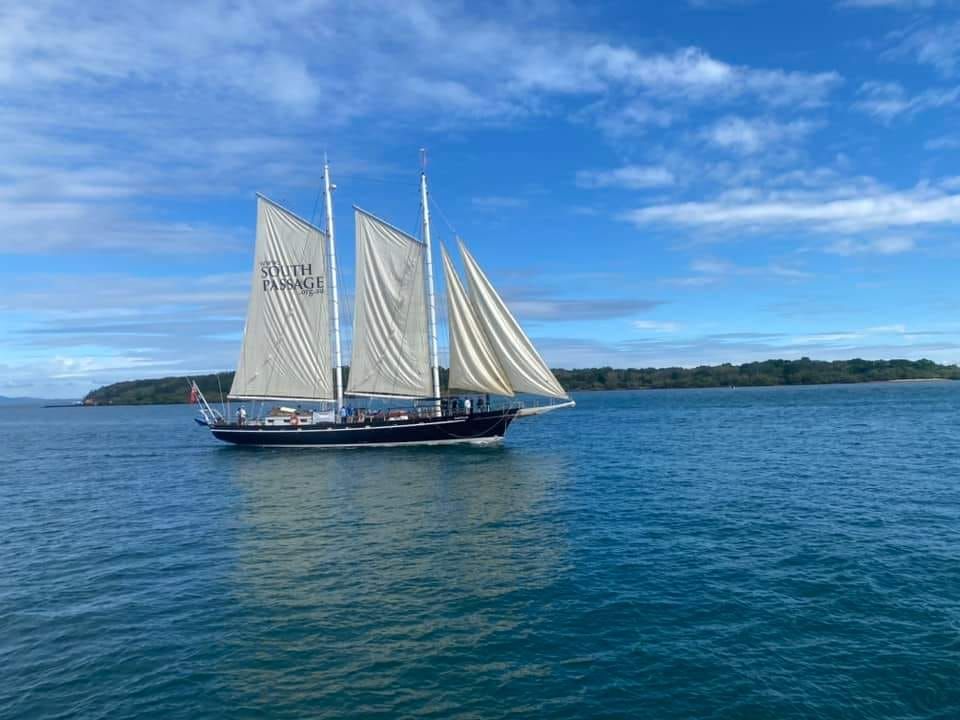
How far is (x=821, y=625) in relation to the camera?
16891mm

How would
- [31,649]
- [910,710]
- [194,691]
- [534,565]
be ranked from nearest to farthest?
[910,710] → [194,691] → [31,649] → [534,565]

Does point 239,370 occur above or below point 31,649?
above

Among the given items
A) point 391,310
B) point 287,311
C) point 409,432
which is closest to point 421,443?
point 409,432

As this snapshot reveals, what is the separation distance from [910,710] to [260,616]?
50.5ft

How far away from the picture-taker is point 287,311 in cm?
6375

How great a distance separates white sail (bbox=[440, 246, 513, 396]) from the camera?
55656 mm

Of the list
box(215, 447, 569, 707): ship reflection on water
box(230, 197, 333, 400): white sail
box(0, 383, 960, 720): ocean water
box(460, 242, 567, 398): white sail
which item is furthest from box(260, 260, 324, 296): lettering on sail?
box(0, 383, 960, 720): ocean water

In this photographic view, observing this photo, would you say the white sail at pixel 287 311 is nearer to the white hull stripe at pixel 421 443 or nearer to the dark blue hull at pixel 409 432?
the dark blue hull at pixel 409 432

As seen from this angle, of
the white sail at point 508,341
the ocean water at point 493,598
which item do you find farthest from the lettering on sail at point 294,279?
the ocean water at point 493,598

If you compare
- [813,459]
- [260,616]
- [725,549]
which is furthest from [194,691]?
[813,459]

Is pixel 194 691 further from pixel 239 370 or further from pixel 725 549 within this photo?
pixel 239 370

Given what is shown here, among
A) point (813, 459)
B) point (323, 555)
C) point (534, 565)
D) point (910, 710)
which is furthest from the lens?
point (813, 459)

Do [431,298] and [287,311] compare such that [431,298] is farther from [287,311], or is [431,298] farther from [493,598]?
[493,598]

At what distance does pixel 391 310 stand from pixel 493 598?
143ft
